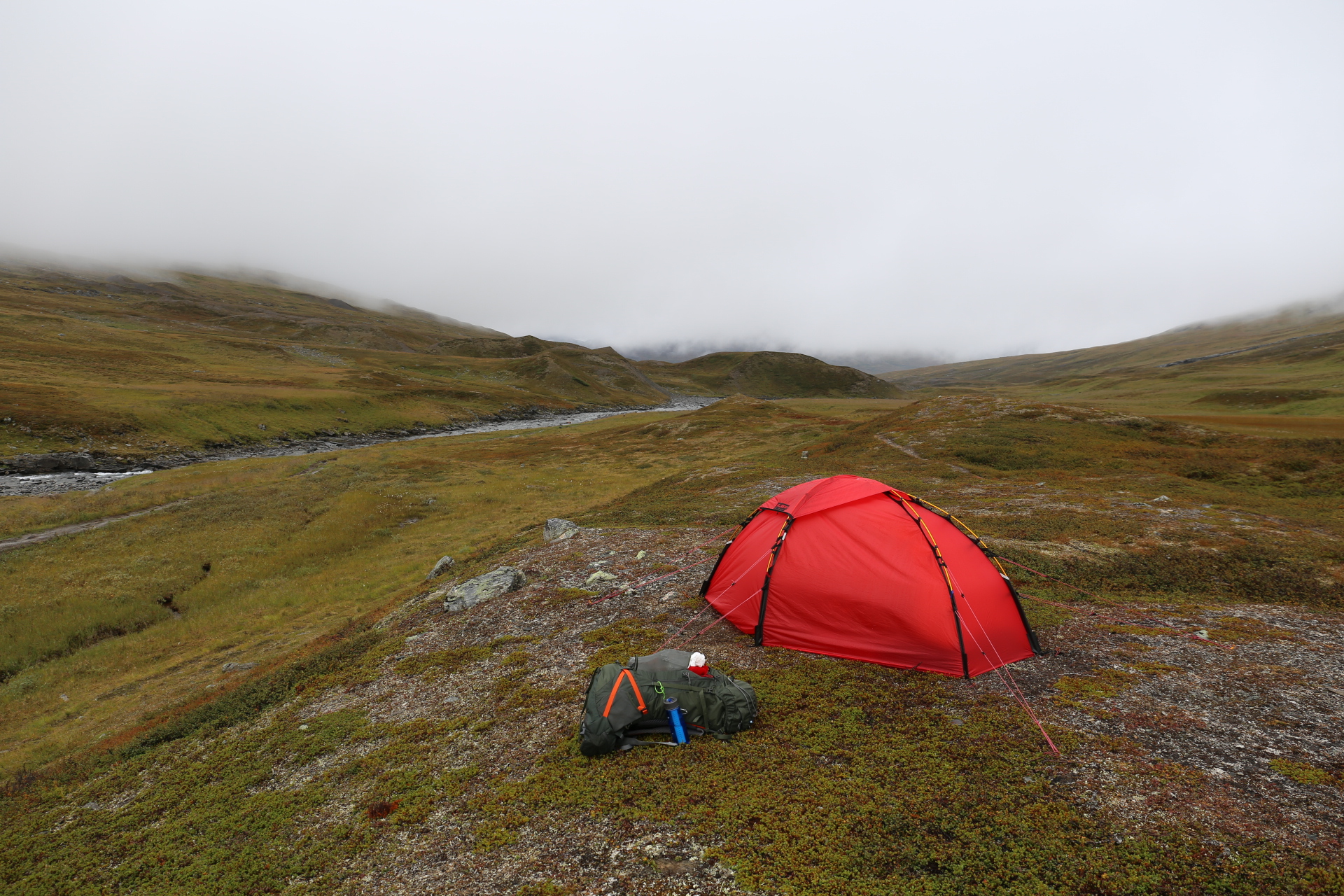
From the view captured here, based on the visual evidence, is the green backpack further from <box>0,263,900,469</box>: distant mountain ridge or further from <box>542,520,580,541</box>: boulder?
<box>0,263,900,469</box>: distant mountain ridge

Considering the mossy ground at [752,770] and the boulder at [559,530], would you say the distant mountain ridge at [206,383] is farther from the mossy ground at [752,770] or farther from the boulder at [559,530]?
the mossy ground at [752,770]

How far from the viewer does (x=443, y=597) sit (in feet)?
65.6

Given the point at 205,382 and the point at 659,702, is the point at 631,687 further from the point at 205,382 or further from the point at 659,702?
the point at 205,382

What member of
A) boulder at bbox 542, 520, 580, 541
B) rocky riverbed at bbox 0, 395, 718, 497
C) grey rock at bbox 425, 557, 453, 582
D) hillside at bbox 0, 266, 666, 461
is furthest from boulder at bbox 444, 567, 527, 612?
hillside at bbox 0, 266, 666, 461

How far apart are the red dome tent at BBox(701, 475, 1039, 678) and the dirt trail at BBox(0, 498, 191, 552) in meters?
43.4

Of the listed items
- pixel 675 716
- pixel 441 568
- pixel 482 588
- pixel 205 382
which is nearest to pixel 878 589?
pixel 675 716

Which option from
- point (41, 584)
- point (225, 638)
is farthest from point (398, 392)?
point (225, 638)

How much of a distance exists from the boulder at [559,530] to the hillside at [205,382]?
209 feet

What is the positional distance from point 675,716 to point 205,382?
12204 cm

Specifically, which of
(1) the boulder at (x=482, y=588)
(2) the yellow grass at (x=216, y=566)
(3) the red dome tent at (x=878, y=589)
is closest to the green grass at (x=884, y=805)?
(3) the red dome tent at (x=878, y=589)

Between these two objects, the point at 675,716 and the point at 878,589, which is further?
the point at 878,589

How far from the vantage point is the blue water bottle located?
1003 centimetres

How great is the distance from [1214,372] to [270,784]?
677 feet

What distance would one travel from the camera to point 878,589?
12672 mm
